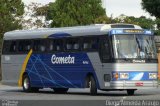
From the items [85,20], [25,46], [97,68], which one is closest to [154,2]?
[85,20]

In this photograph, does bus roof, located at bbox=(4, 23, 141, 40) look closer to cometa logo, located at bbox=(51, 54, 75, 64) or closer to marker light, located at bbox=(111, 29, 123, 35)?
marker light, located at bbox=(111, 29, 123, 35)

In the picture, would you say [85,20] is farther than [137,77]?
Yes

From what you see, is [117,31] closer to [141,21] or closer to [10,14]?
[10,14]

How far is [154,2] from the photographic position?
73125 millimetres

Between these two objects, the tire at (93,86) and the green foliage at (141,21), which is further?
the green foliage at (141,21)

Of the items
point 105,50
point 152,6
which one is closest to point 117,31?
point 105,50

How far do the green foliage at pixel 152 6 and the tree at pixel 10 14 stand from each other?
48.0 ft

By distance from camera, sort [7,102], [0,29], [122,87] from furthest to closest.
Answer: [0,29]
[122,87]
[7,102]

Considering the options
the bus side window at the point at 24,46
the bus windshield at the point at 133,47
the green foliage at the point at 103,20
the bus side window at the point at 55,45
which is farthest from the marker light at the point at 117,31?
the green foliage at the point at 103,20

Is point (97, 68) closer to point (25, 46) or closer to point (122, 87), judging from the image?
point (122, 87)

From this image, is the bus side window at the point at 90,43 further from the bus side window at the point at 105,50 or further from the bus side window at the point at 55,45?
A: the bus side window at the point at 55,45

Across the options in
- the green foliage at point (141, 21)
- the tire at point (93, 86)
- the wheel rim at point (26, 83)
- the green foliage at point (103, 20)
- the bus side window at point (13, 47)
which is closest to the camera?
the tire at point (93, 86)

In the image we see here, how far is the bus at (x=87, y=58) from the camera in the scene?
30.0 m

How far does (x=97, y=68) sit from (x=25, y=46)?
6466 millimetres
